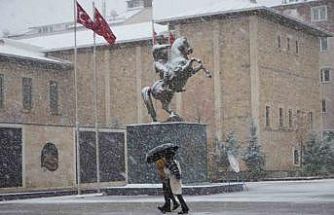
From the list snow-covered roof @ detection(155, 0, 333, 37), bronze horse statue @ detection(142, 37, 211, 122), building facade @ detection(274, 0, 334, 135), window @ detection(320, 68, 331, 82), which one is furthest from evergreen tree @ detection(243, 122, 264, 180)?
window @ detection(320, 68, 331, 82)

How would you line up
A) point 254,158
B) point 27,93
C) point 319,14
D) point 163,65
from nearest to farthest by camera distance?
point 163,65
point 254,158
point 27,93
point 319,14

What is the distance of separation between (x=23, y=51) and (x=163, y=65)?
2905 centimetres

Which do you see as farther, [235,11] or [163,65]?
[235,11]

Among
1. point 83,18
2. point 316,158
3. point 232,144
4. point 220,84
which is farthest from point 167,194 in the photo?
point 220,84

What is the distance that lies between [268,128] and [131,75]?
425 inches

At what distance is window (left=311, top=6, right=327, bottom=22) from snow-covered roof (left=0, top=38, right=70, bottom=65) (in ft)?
81.6

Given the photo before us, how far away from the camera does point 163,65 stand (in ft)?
79.5

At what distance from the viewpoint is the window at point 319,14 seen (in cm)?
6756

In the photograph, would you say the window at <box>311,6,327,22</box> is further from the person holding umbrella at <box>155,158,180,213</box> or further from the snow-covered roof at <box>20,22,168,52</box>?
the person holding umbrella at <box>155,158,180,213</box>

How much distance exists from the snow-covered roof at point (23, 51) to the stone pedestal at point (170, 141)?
24111 millimetres

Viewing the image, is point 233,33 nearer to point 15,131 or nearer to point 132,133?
point 15,131

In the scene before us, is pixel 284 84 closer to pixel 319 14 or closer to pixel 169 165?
pixel 319 14

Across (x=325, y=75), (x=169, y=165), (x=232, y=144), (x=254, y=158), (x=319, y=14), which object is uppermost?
(x=319, y=14)

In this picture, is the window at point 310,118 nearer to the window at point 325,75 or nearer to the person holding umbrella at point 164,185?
the window at point 325,75
